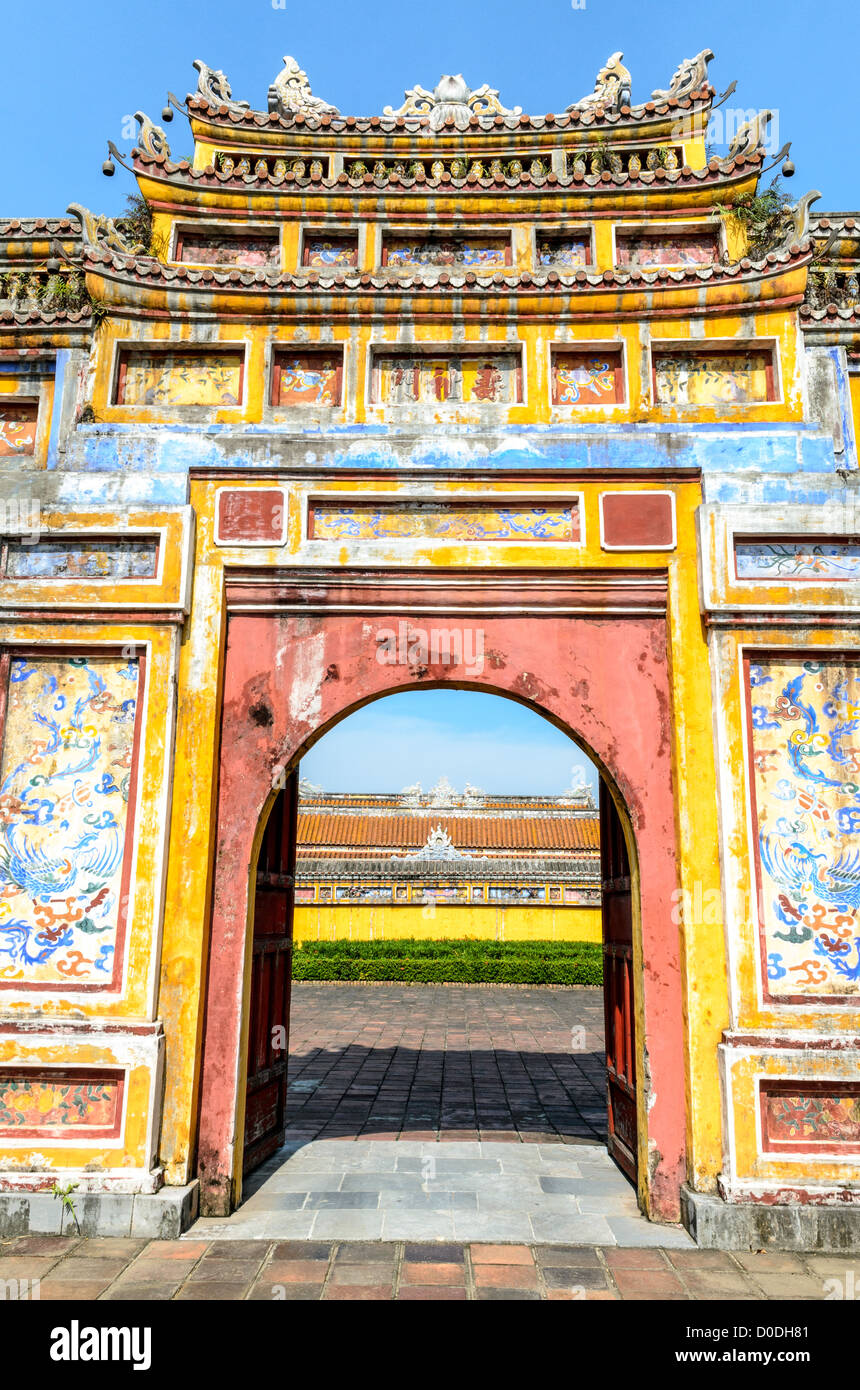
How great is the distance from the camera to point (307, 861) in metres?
19.5

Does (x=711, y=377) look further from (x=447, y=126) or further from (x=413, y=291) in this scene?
(x=447, y=126)

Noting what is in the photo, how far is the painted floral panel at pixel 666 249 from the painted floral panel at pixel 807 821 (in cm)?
314

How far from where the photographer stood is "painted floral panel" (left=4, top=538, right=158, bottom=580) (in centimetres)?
519

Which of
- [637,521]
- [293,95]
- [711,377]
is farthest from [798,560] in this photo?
[293,95]

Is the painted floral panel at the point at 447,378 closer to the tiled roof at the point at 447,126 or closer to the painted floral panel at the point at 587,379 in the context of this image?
the painted floral panel at the point at 587,379

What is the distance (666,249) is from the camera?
20.9ft

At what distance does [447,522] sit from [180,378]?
195 centimetres

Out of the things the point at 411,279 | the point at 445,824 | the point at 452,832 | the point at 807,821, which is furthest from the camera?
the point at 445,824

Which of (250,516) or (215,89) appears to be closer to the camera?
(250,516)

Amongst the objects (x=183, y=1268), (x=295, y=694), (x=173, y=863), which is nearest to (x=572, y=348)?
(x=295, y=694)

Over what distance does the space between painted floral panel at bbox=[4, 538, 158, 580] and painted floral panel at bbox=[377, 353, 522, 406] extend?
1.78m

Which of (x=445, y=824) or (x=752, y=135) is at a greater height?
(x=752, y=135)

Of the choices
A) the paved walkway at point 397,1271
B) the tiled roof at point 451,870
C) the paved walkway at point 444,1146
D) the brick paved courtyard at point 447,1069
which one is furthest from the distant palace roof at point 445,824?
the paved walkway at point 397,1271

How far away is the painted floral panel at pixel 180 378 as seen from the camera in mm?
5610
